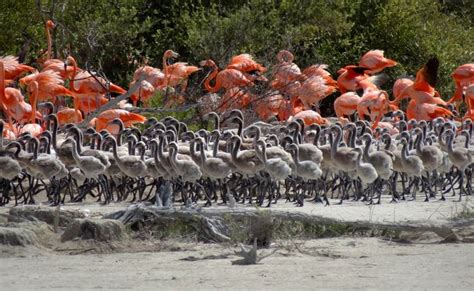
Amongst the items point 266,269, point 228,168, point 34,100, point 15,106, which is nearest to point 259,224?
point 266,269

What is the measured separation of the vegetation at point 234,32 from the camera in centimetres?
2091

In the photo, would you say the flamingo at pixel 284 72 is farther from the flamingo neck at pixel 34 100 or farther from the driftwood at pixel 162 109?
the flamingo neck at pixel 34 100

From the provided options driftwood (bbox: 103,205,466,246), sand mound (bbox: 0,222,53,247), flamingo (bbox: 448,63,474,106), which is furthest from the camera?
flamingo (bbox: 448,63,474,106)

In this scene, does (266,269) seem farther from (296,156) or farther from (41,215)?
(296,156)

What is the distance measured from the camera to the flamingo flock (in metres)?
14.8

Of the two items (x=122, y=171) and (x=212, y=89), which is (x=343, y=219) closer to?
(x=122, y=171)

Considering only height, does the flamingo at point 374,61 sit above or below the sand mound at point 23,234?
above

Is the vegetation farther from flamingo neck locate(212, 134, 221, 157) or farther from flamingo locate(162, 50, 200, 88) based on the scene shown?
flamingo neck locate(212, 134, 221, 157)

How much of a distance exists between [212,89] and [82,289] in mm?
12383

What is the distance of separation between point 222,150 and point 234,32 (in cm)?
510

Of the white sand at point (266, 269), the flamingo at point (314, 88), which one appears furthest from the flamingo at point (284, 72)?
the white sand at point (266, 269)

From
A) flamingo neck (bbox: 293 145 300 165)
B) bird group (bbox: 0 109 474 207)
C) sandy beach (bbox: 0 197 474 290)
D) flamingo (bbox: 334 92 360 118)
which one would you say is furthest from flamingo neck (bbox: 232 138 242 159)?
flamingo (bbox: 334 92 360 118)

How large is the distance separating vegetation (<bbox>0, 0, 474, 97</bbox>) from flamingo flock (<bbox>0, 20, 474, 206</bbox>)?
86 centimetres

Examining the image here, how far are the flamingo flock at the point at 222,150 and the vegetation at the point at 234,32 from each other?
86 cm
